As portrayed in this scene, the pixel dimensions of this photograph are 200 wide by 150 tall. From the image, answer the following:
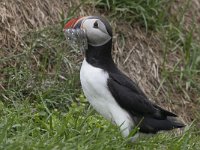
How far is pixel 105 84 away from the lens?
5996 millimetres

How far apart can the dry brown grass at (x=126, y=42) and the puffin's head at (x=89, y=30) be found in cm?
185

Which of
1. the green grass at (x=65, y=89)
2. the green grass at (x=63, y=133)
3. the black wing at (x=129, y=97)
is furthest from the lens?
the black wing at (x=129, y=97)

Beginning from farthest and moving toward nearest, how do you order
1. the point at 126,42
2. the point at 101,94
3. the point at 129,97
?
1. the point at 126,42
2. the point at 129,97
3. the point at 101,94

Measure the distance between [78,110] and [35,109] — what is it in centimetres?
39

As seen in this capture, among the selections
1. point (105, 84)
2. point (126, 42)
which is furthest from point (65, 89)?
point (105, 84)

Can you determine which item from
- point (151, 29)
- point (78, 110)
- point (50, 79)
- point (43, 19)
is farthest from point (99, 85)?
point (151, 29)

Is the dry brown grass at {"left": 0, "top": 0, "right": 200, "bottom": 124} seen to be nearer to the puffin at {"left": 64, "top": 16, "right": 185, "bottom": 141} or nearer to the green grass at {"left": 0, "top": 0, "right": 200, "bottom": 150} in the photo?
the green grass at {"left": 0, "top": 0, "right": 200, "bottom": 150}

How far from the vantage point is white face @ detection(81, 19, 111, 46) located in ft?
19.7

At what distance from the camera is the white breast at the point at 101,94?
5949mm

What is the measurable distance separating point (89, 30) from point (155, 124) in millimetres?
953

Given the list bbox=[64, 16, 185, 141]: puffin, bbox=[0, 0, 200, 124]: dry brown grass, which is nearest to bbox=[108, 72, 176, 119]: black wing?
bbox=[64, 16, 185, 141]: puffin

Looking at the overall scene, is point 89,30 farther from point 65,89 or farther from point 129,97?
point 65,89

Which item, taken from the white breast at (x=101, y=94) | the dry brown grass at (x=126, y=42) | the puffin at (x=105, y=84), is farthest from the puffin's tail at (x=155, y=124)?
the dry brown grass at (x=126, y=42)

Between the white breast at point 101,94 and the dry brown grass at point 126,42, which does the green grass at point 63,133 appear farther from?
the dry brown grass at point 126,42
